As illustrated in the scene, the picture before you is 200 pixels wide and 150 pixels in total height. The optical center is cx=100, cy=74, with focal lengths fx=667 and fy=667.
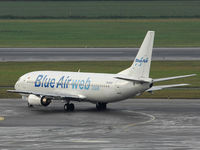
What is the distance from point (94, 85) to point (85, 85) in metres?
1.22

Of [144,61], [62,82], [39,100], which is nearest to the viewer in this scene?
A: [144,61]

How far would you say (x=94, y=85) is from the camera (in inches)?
2608

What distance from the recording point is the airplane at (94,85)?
208ft

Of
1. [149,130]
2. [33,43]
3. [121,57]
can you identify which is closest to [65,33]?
[33,43]

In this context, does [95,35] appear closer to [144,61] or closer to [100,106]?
[100,106]

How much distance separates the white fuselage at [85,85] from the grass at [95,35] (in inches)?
2969

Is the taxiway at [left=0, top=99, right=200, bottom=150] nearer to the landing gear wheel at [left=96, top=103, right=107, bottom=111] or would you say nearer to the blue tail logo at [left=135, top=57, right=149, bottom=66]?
the landing gear wheel at [left=96, top=103, right=107, bottom=111]

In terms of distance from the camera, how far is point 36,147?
46.0 m

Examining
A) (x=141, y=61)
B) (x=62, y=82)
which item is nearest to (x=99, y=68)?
(x=62, y=82)

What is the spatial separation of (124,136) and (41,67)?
58.0 metres

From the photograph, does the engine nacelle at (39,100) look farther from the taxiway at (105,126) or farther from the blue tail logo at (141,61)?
the blue tail logo at (141,61)

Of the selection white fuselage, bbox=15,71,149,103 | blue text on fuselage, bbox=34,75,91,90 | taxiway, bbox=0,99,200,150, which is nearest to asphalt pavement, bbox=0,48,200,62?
taxiway, bbox=0,99,200,150

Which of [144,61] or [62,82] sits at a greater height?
[144,61]

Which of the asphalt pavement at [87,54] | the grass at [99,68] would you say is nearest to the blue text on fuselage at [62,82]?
the grass at [99,68]
